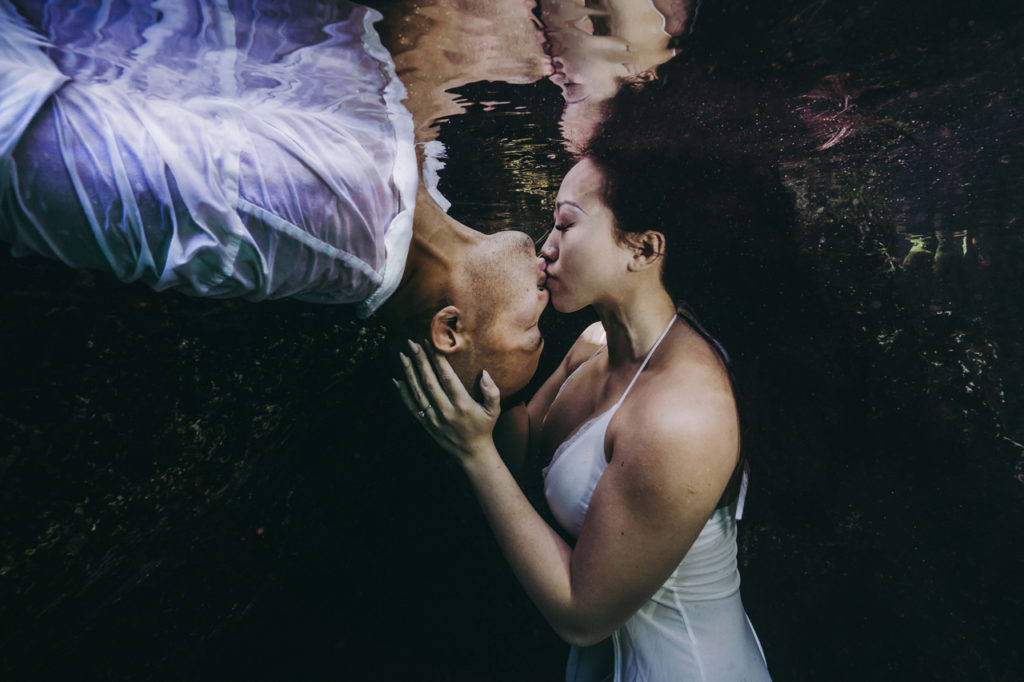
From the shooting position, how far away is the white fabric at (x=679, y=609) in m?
2.40

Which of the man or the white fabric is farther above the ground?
the man

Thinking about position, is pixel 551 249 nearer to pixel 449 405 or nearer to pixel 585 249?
pixel 585 249

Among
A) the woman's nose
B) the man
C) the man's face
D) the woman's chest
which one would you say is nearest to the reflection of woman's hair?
the woman's nose

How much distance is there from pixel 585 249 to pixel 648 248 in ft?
1.23

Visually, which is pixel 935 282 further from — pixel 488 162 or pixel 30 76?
pixel 30 76

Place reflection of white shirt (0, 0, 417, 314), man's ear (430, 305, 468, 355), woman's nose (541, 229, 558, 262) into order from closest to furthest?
reflection of white shirt (0, 0, 417, 314) < man's ear (430, 305, 468, 355) < woman's nose (541, 229, 558, 262)

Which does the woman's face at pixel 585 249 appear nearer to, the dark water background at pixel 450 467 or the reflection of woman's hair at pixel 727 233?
the reflection of woman's hair at pixel 727 233

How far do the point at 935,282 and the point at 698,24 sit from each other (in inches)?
857

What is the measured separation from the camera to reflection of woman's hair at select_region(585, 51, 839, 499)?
2.73m

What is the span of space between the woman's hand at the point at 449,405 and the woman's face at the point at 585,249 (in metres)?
0.82

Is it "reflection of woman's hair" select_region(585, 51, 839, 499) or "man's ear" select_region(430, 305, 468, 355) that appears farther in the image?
"reflection of woman's hair" select_region(585, 51, 839, 499)

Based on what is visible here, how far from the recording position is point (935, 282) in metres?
17.4

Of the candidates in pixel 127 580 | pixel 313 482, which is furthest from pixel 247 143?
pixel 313 482

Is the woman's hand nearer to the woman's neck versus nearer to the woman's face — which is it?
the woman's face
